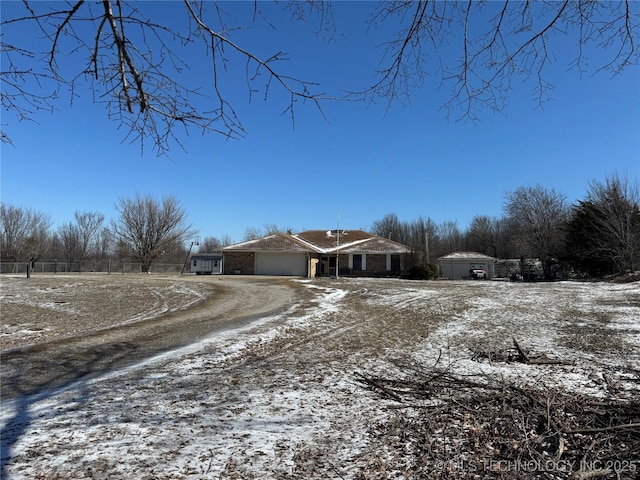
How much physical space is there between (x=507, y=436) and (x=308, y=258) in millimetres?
28860

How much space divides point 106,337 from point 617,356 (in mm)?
10366

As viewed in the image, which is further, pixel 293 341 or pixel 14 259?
pixel 14 259

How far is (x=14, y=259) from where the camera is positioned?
46.9 metres

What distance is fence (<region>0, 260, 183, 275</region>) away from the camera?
35.9m

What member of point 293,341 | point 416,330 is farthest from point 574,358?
point 293,341

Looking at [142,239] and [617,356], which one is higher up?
[142,239]

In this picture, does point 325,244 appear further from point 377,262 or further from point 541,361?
point 541,361

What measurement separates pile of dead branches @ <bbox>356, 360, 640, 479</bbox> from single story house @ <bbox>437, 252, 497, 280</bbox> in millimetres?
37566

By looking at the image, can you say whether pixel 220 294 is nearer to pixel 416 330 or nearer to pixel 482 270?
pixel 416 330

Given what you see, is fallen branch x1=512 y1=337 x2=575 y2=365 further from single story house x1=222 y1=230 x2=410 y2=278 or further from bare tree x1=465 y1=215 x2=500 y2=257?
bare tree x1=465 y1=215 x2=500 y2=257

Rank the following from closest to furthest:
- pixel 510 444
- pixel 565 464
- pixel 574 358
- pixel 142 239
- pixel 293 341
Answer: pixel 565 464 < pixel 510 444 < pixel 574 358 < pixel 293 341 < pixel 142 239

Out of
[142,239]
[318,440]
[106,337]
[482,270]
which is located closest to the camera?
[318,440]

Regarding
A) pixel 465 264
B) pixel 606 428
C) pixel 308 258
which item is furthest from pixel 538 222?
pixel 606 428

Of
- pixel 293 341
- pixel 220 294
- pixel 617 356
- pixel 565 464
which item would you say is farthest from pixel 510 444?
pixel 220 294
